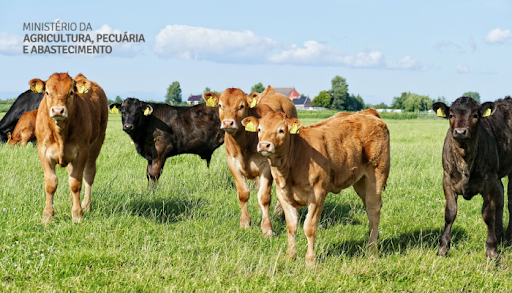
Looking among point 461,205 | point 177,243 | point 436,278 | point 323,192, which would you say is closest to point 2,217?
point 177,243

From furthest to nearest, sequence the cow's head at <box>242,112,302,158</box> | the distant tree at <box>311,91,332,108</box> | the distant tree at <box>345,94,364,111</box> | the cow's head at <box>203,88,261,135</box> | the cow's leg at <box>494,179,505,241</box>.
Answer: the distant tree at <box>345,94,364,111</box>
the distant tree at <box>311,91,332,108</box>
the cow's head at <box>203,88,261,135</box>
the cow's leg at <box>494,179,505,241</box>
the cow's head at <box>242,112,302,158</box>

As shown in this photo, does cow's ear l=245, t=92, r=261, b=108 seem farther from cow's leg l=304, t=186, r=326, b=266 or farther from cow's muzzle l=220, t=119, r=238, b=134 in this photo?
cow's leg l=304, t=186, r=326, b=266

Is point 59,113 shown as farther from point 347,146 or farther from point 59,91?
point 347,146

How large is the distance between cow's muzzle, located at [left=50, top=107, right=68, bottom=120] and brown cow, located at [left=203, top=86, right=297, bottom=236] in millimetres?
2096

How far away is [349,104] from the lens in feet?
414

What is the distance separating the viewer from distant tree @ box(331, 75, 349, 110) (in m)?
122

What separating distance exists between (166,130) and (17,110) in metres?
10.1

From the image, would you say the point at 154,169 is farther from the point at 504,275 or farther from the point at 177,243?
the point at 504,275

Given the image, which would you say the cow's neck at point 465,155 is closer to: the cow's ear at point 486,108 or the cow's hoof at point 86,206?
the cow's ear at point 486,108

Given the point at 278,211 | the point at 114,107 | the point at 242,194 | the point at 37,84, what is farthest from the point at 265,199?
the point at 114,107

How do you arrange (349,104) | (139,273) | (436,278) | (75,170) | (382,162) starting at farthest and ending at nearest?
(349,104) < (75,170) < (382,162) < (436,278) < (139,273)

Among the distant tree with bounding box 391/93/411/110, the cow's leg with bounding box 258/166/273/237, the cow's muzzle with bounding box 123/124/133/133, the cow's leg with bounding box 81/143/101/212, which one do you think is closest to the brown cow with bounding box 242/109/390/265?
the cow's leg with bounding box 258/166/273/237

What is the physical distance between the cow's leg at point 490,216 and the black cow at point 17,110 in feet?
52.9

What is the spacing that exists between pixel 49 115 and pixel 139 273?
2895 mm
